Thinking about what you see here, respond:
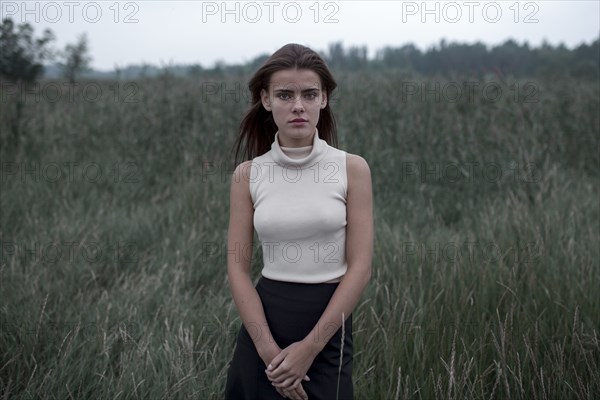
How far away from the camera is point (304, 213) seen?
5.32 ft

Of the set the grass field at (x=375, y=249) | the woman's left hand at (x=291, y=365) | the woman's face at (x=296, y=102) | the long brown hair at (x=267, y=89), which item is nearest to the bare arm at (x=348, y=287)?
the woman's left hand at (x=291, y=365)

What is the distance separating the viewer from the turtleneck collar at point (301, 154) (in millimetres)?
1666

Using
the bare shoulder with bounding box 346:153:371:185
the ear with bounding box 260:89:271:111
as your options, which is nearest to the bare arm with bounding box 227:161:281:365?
the ear with bounding box 260:89:271:111

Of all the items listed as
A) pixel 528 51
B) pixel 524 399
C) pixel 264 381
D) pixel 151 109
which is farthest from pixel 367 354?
pixel 528 51

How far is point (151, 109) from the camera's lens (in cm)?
682

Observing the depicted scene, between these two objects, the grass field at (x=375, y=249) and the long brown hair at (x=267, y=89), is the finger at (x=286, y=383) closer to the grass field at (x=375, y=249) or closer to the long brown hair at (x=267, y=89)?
the grass field at (x=375, y=249)

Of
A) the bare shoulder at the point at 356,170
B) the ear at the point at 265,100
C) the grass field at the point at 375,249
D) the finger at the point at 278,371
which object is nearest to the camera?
the finger at the point at 278,371

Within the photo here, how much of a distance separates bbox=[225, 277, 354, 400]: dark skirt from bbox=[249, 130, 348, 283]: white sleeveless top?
0.13 feet

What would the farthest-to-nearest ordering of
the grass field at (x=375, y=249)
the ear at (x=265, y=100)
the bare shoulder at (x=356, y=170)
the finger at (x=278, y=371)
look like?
the grass field at (x=375, y=249), the ear at (x=265, y=100), the bare shoulder at (x=356, y=170), the finger at (x=278, y=371)

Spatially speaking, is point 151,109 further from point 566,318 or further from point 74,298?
point 566,318

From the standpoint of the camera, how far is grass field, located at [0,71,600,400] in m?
2.30

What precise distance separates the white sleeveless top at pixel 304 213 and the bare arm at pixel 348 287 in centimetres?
3

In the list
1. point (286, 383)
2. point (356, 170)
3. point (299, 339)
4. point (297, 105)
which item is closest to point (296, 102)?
point (297, 105)

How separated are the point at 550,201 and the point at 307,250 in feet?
10.4
